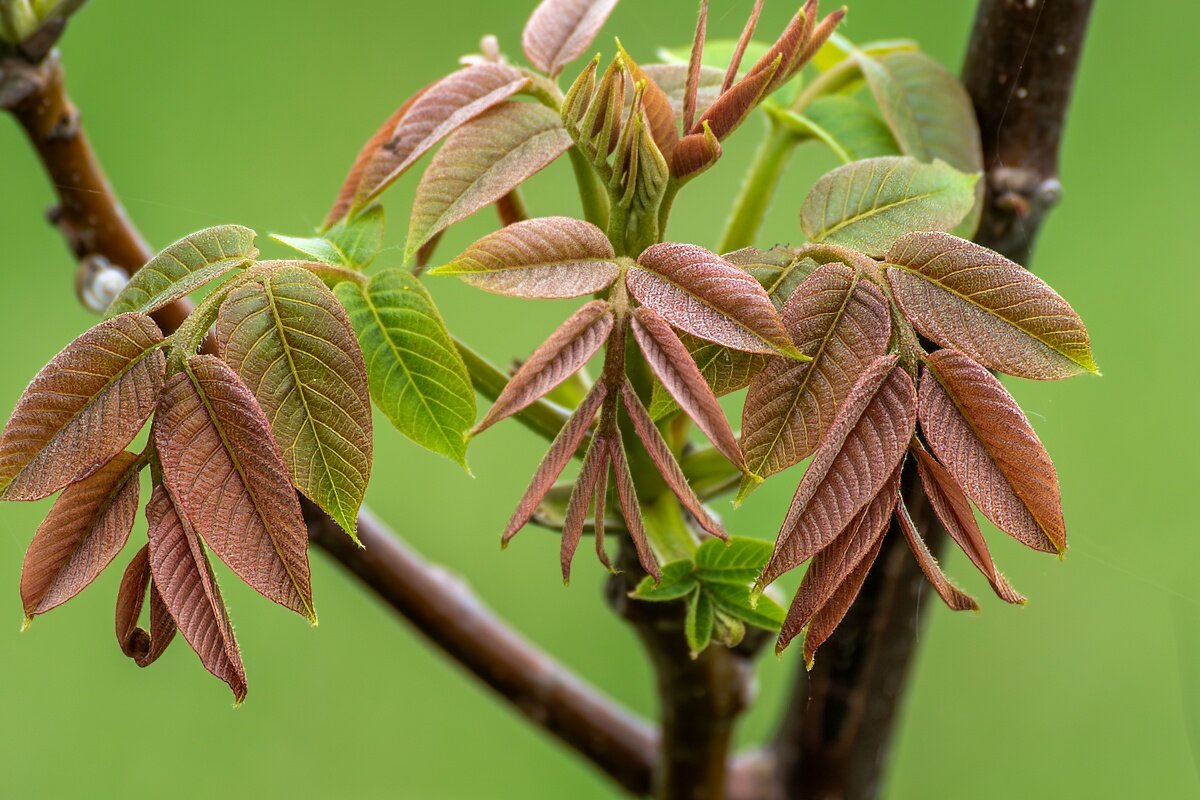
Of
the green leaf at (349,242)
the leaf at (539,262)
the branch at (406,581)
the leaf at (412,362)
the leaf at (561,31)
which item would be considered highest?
the leaf at (561,31)

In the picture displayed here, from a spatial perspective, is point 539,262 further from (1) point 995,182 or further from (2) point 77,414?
(1) point 995,182

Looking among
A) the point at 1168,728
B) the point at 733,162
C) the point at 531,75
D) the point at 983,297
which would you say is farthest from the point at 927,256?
the point at 1168,728

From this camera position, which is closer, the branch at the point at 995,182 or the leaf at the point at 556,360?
the leaf at the point at 556,360

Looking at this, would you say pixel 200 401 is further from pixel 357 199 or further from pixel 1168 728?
pixel 1168 728

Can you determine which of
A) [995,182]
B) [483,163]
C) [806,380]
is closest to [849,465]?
[806,380]

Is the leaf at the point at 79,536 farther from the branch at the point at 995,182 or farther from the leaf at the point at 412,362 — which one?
the branch at the point at 995,182

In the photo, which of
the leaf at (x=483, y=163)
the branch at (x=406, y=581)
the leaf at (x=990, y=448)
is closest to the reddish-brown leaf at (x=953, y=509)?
the leaf at (x=990, y=448)

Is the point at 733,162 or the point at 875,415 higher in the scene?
the point at 875,415
